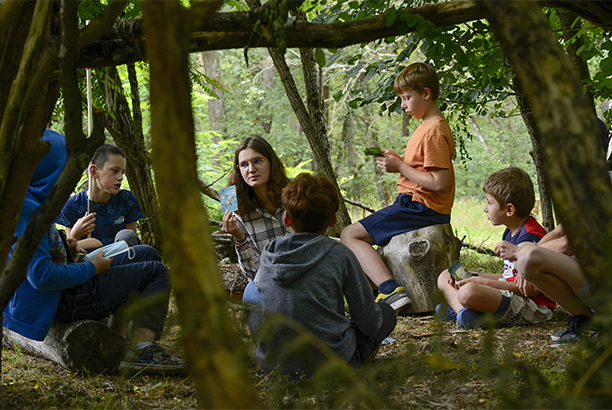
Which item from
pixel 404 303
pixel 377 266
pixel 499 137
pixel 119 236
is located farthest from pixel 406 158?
pixel 499 137

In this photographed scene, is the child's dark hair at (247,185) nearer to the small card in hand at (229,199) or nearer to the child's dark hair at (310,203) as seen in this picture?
the small card in hand at (229,199)

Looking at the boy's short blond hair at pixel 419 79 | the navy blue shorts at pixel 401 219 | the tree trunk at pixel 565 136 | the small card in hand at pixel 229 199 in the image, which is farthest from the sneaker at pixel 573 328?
the small card in hand at pixel 229 199

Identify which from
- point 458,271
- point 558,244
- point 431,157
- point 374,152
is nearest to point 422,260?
point 458,271

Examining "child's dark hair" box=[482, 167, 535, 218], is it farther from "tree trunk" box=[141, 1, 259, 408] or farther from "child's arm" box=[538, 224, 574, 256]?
"tree trunk" box=[141, 1, 259, 408]

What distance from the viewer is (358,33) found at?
1678 mm

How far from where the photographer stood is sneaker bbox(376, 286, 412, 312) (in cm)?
352

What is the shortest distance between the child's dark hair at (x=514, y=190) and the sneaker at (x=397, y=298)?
96 cm

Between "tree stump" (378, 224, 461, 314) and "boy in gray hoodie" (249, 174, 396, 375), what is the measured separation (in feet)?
4.62

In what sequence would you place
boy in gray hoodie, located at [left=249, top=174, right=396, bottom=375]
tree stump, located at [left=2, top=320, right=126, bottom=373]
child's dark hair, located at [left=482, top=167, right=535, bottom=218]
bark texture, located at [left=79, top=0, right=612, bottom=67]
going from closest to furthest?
bark texture, located at [left=79, top=0, right=612, bottom=67]
boy in gray hoodie, located at [left=249, top=174, right=396, bottom=375]
tree stump, located at [left=2, top=320, right=126, bottom=373]
child's dark hair, located at [left=482, top=167, right=535, bottom=218]

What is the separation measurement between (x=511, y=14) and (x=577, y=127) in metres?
0.30

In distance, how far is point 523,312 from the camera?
2.97 meters

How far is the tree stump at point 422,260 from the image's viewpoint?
3656 mm

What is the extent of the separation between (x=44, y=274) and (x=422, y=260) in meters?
2.49

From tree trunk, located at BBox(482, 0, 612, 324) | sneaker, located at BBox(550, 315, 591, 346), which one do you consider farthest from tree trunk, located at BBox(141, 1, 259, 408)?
sneaker, located at BBox(550, 315, 591, 346)
